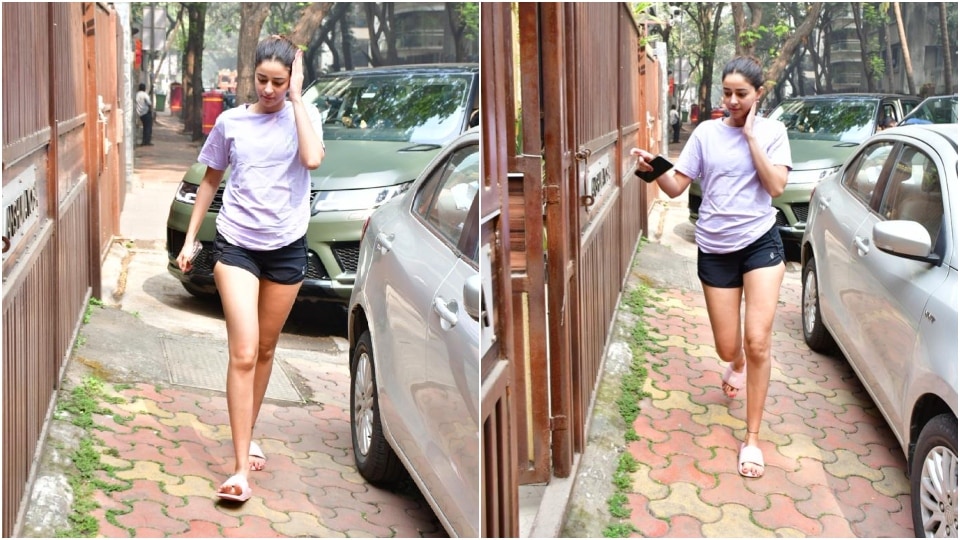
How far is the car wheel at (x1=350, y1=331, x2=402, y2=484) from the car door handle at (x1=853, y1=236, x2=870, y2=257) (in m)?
2.51

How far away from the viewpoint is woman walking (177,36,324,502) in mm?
3883

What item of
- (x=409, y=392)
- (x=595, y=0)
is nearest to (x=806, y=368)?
(x=595, y=0)

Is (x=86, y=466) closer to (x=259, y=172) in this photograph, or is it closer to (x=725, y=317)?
(x=259, y=172)

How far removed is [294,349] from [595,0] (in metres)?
2.87

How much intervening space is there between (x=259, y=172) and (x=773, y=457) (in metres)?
2.69

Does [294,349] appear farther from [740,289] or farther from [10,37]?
[10,37]

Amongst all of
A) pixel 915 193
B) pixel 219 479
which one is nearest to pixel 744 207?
pixel 915 193

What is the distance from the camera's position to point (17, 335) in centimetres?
355

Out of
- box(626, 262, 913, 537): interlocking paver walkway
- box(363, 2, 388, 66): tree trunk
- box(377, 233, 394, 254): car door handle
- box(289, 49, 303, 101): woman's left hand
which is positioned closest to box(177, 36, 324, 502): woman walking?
box(289, 49, 303, 101): woman's left hand

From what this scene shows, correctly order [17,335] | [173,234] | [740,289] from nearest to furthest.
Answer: [17,335] → [740,289] → [173,234]

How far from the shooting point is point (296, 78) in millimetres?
3869

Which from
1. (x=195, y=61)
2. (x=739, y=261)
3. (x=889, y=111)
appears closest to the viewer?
(x=739, y=261)

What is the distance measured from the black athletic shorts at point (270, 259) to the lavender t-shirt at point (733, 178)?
177cm

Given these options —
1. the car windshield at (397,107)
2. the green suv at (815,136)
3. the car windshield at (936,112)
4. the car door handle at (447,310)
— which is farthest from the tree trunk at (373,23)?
the car door handle at (447,310)
